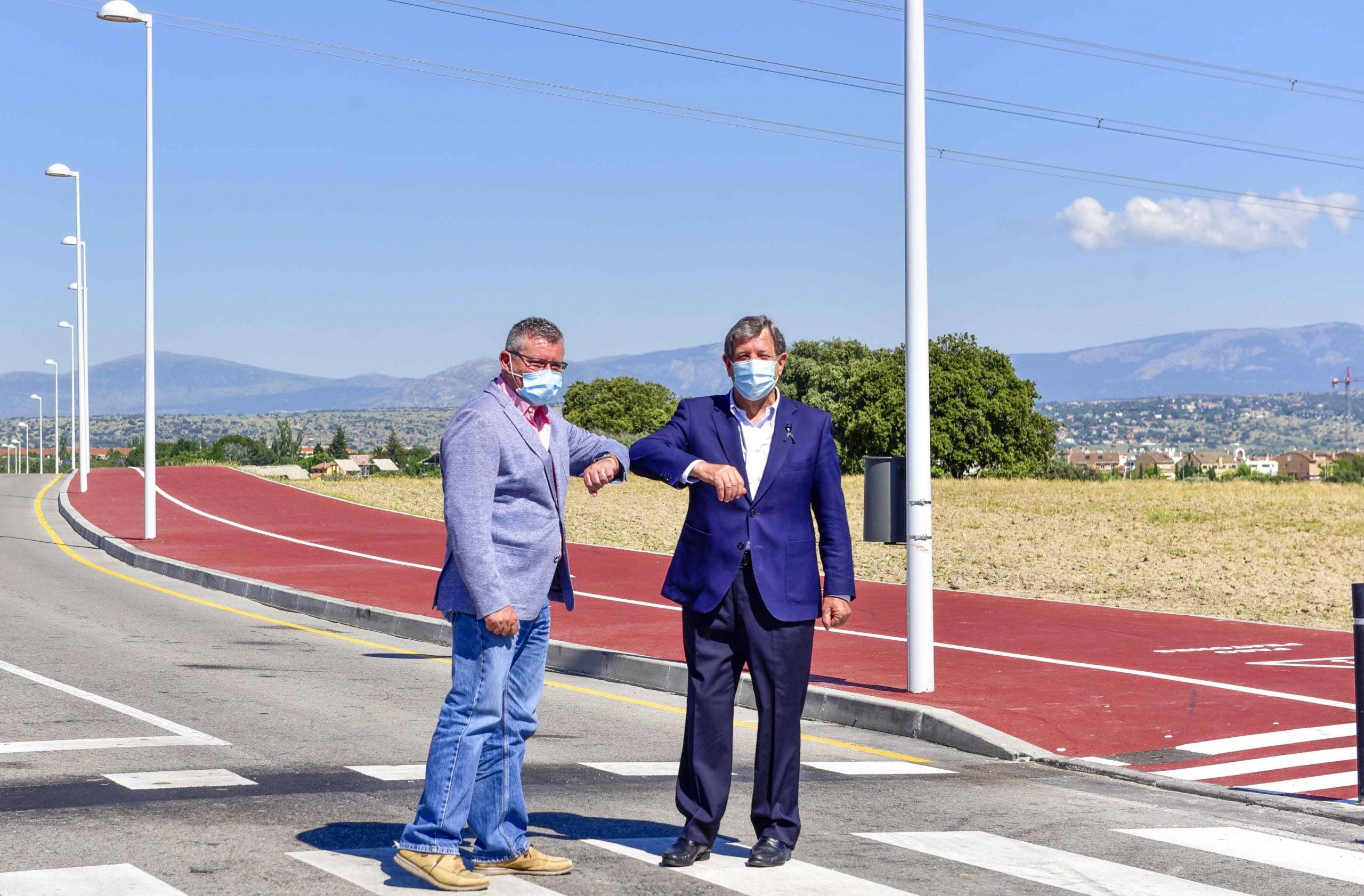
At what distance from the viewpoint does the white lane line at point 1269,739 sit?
30.1 feet

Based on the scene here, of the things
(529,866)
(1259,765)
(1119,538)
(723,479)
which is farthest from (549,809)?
(1119,538)

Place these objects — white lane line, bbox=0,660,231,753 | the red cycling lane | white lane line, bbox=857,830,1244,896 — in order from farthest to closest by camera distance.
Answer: the red cycling lane
white lane line, bbox=0,660,231,753
white lane line, bbox=857,830,1244,896

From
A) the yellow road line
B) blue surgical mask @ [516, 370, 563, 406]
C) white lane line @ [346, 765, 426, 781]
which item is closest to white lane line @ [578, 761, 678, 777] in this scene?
white lane line @ [346, 765, 426, 781]

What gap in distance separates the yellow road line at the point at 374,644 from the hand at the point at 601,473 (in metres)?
3.80

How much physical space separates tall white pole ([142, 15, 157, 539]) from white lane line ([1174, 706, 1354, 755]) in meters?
20.6

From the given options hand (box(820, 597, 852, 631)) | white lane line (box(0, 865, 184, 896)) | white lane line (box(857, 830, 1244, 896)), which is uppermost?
hand (box(820, 597, 852, 631))

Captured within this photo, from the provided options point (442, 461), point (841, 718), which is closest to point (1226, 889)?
point (442, 461)

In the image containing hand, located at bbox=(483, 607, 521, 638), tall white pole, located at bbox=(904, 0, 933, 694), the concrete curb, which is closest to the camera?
hand, located at bbox=(483, 607, 521, 638)

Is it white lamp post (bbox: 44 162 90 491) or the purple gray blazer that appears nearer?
the purple gray blazer

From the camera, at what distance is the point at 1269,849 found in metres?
6.54

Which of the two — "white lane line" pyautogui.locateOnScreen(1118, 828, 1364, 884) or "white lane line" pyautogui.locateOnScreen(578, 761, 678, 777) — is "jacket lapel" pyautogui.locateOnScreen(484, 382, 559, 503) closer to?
"white lane line" pyautogui.locateOnScreen(578, 761, 678, 777)

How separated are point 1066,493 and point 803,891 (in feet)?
141

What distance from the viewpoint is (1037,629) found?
50.2 feet

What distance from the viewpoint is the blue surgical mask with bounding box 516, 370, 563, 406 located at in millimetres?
5668
